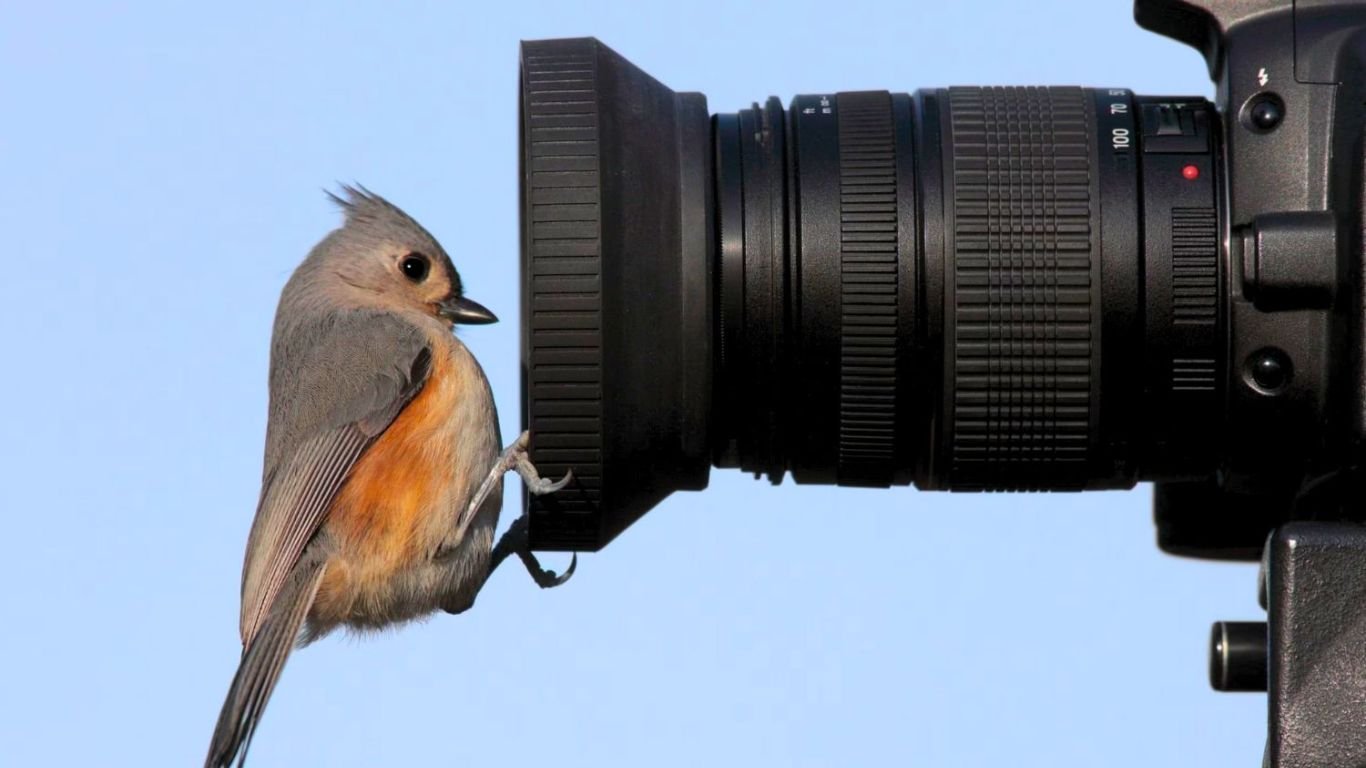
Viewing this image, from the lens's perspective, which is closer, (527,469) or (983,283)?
(983,283)

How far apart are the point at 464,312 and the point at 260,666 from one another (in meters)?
1.16

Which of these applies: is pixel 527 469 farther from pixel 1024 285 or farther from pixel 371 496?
pixel 1024 285

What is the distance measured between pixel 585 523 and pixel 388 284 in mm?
1374

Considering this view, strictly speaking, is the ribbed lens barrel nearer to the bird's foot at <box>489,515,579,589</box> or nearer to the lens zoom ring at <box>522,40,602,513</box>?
the lens zoom ring at <box>522,40,602,513</box>

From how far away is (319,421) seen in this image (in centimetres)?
403

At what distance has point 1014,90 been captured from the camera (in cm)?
339

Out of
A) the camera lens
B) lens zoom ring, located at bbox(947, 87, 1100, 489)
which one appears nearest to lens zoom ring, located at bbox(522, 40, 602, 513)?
the camera lens

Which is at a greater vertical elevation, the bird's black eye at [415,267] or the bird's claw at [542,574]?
the bird's black eye at [415,267]

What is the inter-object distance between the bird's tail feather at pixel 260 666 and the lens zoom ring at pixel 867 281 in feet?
4.55

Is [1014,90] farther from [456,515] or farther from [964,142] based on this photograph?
[456,515]

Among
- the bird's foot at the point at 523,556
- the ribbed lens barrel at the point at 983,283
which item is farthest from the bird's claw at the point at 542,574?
the ribbed lens barrel at the point at 983,283

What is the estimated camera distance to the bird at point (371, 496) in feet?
12.6

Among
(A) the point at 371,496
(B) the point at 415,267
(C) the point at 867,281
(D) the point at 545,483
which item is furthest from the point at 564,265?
(B) the point at 415,267

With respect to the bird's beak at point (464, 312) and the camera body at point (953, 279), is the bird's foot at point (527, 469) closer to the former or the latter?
the camera body at point (953, 279)
